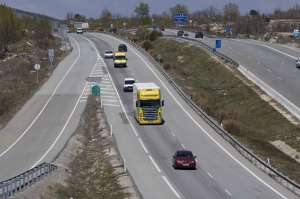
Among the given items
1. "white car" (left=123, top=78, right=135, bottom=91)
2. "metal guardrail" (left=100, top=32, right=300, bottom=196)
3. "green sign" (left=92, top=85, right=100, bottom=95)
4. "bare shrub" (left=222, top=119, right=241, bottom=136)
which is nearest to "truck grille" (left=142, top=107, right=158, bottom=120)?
"metal guardrail" (left=100, top=32, right=300, bottom=196)

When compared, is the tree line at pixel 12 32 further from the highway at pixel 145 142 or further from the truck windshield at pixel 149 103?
the truck windshield at pixel 149 103

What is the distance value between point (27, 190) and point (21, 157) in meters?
11.7

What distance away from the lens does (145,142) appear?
41562 mm

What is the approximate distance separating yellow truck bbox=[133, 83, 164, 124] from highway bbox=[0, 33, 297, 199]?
67 centimetres

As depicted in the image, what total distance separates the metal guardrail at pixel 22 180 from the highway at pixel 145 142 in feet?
9.35

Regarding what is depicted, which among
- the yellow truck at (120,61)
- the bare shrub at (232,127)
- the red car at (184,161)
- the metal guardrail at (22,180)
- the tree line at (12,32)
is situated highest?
the tree line at (12,32)

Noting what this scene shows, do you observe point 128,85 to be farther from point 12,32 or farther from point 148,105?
point 12,32

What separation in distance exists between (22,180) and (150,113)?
21518 millimetres

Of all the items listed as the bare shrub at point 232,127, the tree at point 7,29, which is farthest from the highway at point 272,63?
the tree at point 7,29

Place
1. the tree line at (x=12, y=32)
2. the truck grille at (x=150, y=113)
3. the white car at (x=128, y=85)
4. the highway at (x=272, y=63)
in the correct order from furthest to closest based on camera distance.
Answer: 1. the tree line at (x=12, y=32)
2. the white car at (x=128, y=85)
3. the highway at (x=272, y=63)
4. the truck grille at (x=150, y=113)

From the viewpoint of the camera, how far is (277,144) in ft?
153

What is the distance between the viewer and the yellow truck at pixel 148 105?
153 feet

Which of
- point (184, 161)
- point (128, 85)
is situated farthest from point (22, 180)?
point (128, 85)

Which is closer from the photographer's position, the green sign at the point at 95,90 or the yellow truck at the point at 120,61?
the green sign at the point at 95,90
